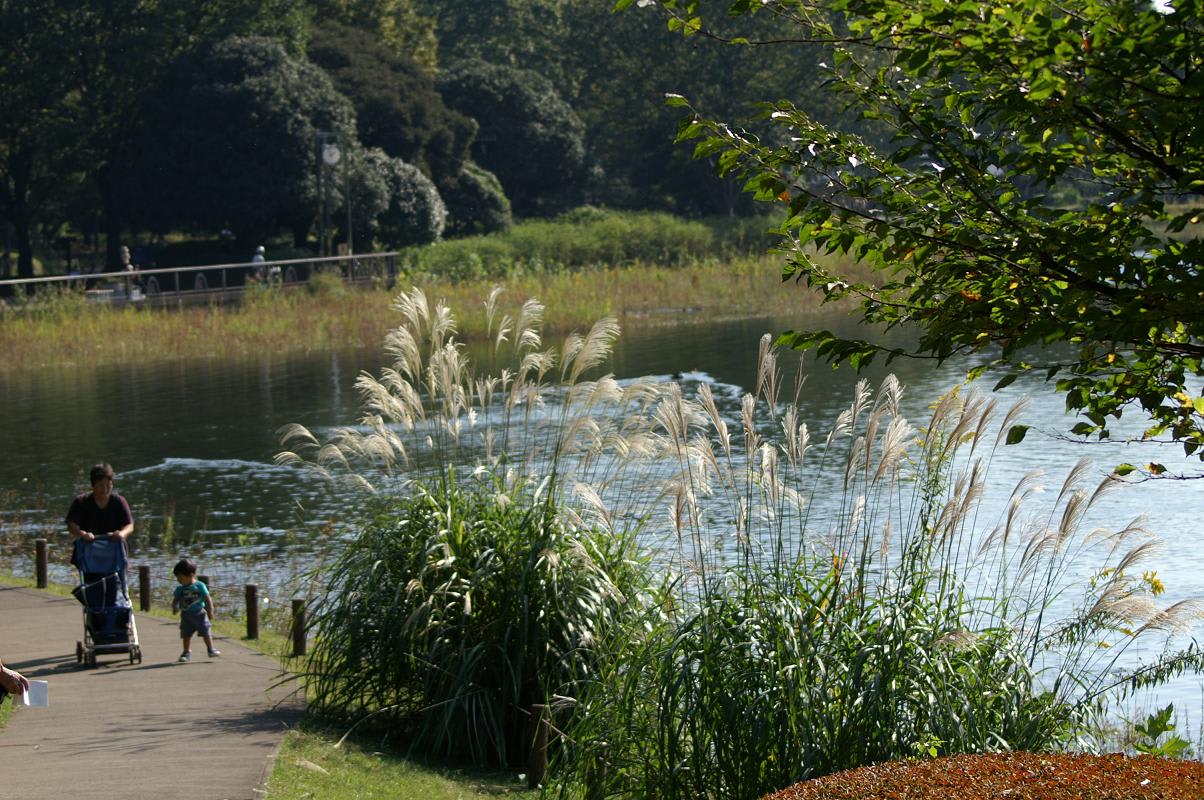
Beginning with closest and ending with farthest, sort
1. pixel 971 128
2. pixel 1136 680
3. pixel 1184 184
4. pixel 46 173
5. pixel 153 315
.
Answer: pixel 1184 184
pixel 971 128
pixel 1136 680
pixel 153 315
pixel 46 173

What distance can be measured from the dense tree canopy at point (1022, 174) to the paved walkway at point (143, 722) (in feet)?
13.6

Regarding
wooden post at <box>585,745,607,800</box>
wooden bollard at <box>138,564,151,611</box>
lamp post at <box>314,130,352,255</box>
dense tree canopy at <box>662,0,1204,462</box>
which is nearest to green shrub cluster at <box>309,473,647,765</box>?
wooden post at <box>585,745,607,800</box>

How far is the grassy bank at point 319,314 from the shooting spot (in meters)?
35.2

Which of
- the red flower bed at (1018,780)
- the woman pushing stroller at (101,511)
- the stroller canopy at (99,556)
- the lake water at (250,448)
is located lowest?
the lake water at (250,448)

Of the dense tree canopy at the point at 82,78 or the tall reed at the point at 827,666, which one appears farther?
the dense tree canopy at the point at 82,78

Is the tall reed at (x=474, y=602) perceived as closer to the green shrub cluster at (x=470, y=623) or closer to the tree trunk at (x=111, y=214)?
the green shrub cluster at (x=470, y=623)

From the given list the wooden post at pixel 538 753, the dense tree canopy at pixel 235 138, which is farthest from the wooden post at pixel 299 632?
the dense tree canopy at pixel 235 138

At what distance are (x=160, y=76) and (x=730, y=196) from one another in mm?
25585

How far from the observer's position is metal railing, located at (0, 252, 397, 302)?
129 ft

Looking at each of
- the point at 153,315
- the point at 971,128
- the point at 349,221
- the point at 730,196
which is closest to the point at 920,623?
the point at 971,128

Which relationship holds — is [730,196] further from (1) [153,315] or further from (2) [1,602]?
(2) [1,602]

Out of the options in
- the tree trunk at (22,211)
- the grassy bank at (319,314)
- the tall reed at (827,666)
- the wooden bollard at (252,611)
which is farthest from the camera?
the tree trunk at (22,211)

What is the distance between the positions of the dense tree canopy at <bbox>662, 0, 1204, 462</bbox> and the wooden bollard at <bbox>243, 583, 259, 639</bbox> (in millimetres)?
6789

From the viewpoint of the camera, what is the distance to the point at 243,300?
3966 centimetres
